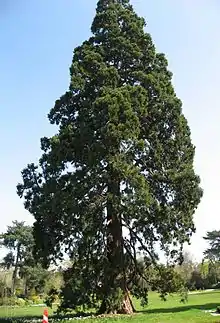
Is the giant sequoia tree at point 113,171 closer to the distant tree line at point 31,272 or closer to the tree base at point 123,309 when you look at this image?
the tree base at point 123,309

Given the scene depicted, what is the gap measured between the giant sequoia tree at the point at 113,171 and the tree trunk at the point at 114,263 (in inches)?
2.1

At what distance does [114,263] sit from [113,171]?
17.0 feet

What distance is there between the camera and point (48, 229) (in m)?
23.8

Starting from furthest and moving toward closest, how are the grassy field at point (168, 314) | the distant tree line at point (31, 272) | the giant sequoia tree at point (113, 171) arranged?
the distant tree line at point (31, 272) → the giant sequoia tree at point (113, 171) → the grassy field at point (168, 314)

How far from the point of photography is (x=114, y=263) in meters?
23.8

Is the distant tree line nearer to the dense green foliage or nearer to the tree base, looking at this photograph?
the dense green foliage

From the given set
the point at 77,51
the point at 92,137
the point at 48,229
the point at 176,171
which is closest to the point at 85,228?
the point at 48,229

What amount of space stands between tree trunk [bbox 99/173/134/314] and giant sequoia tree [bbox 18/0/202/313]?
0.05 meters

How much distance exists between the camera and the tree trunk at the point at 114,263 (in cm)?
2264

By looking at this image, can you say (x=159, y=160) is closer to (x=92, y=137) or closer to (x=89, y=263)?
(x=92, y=137)

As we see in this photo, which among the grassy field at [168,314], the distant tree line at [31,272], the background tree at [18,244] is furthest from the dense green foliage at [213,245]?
the grassy field at [168,314]

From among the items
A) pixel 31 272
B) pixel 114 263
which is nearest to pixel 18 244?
pixel 31 272

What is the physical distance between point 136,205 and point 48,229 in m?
5.23

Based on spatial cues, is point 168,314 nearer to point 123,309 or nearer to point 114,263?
point 123,309
